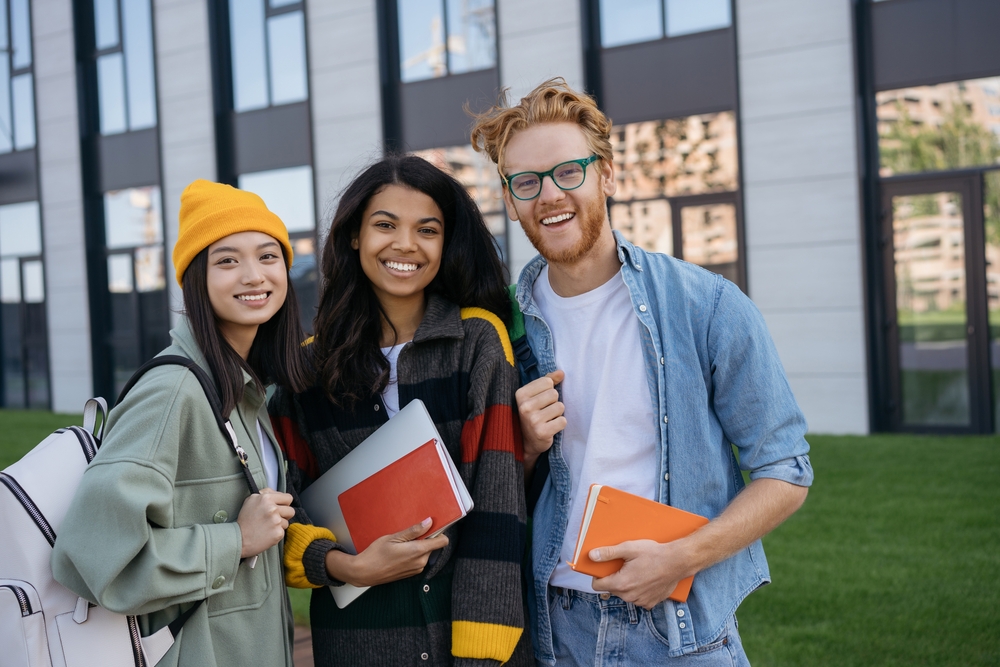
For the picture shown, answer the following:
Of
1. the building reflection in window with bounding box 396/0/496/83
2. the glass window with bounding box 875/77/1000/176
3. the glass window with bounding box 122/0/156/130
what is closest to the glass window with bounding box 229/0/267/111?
the glass window with bounding box 122/0/156/130

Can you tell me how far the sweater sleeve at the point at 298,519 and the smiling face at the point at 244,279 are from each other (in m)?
0.27

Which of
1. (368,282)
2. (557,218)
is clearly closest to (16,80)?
(368,282)

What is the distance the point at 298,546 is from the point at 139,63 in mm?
14198

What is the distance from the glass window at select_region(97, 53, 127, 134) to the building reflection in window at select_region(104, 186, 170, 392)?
1.17m

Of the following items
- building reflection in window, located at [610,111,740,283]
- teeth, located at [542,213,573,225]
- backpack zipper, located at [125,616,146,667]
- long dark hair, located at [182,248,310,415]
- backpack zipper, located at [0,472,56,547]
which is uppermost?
building reflection in window, located at [610,111,740,283]

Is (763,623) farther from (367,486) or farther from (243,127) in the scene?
(243,127)

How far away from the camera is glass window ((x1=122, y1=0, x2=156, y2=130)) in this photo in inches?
553

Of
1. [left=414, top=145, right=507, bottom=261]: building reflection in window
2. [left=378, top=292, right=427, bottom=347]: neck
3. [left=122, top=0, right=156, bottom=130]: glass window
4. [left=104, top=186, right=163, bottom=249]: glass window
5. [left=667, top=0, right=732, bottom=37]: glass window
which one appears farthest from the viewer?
[left=104, top=186, right=163, bottom=249]: glass window

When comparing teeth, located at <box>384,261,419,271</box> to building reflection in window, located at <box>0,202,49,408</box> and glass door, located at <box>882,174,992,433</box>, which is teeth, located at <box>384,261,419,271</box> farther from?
building reflection in window, located at <box>0,202,49,408</box>

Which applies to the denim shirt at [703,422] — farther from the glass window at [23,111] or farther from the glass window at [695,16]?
the glass window at [23,111]

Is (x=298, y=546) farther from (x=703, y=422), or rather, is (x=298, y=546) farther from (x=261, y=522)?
(x=703, y=422)

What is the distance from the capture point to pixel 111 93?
47.6 ft

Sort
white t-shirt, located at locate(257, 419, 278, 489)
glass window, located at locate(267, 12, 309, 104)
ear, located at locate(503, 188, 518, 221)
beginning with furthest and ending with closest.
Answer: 1. glass window, located at locate(267, 12, 309, 104)
2. ear, located at locate(503, 188, 518, 221)
3. white t-shirt, located at locate(257, 419, 278, 489)

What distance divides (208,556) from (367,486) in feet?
1.33
